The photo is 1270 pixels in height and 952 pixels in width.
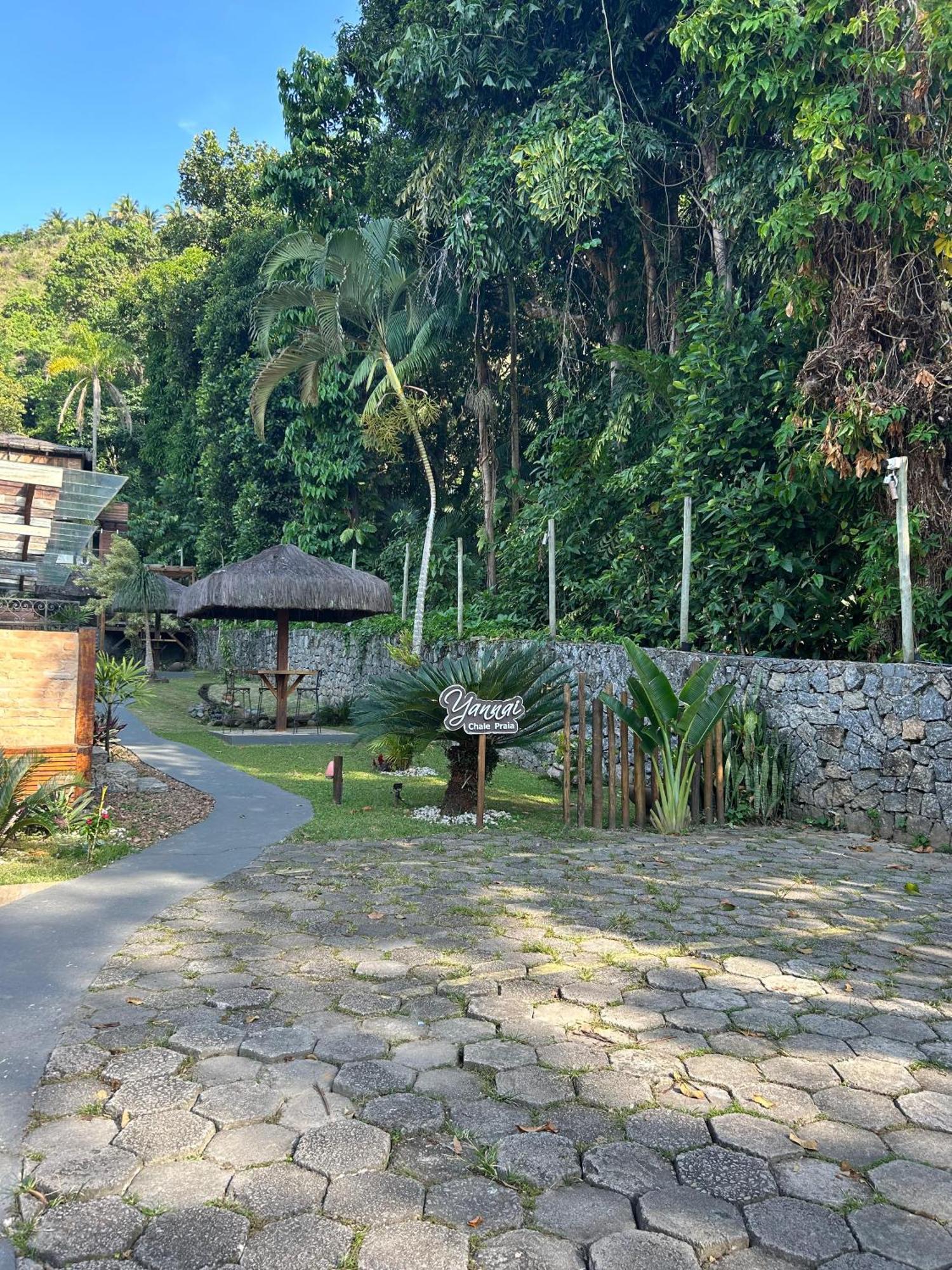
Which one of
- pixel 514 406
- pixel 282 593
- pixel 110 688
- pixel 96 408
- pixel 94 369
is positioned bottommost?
pixel 110 688

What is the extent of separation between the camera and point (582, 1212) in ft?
7.78

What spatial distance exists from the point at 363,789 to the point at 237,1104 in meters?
6.93

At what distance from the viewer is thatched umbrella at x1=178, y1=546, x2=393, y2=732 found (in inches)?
548

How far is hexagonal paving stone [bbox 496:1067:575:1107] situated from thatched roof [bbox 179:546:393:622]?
11.4m

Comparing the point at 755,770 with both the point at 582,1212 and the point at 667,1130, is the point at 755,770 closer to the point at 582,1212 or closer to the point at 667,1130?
the point at 667,1130

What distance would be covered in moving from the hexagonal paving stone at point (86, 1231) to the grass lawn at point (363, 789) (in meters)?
4.62

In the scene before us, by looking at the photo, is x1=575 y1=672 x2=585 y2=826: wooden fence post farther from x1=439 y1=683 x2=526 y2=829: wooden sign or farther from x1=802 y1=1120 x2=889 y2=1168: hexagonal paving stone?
x1=802 y1=1120 x2=889 y2=1168: hexagonal paving stone

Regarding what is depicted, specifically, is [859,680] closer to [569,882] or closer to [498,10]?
[569,882]

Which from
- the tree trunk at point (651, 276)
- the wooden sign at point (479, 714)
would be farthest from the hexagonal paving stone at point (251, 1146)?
the tree trunk at point (651, 276)

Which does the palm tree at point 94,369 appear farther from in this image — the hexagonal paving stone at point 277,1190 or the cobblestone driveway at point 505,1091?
the hexagonal paving stone at point 277,1190

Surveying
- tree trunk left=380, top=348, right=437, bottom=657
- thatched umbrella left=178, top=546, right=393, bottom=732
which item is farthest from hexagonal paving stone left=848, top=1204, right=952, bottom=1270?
tree trunk left=380, top=348, right=437, bottom=657

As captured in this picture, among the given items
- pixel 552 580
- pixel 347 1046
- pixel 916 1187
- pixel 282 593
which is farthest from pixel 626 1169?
pixel 282 593

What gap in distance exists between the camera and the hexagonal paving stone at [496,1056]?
318 cm

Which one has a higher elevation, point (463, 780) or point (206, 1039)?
point (463, 780)
